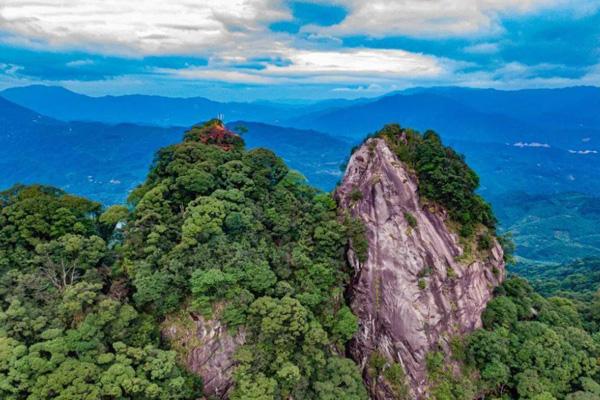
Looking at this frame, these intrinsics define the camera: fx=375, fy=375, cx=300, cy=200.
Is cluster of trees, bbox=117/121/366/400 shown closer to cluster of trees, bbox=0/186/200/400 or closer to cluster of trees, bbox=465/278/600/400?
cluster of trees, bbox=0/186/200/400

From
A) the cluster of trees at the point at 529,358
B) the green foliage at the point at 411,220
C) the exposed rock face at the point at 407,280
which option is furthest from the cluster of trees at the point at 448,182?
the cluster of trees at the point at 529,358

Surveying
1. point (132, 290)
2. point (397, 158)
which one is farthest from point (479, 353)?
point (132, 290)

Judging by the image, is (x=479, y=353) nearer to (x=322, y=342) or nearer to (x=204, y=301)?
(x=322, y=342)

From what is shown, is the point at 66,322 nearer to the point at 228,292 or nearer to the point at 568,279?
the point at 228,292

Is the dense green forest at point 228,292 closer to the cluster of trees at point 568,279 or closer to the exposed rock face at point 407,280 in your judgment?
the exposed rock face at point 407,280

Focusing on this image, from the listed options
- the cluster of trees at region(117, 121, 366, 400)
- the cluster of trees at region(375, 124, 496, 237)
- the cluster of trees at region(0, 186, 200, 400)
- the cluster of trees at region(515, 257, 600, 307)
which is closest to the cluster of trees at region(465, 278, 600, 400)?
the cluster of trees at region(375, 124, 496, 237)

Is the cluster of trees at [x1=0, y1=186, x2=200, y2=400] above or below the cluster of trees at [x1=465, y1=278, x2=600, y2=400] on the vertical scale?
above
